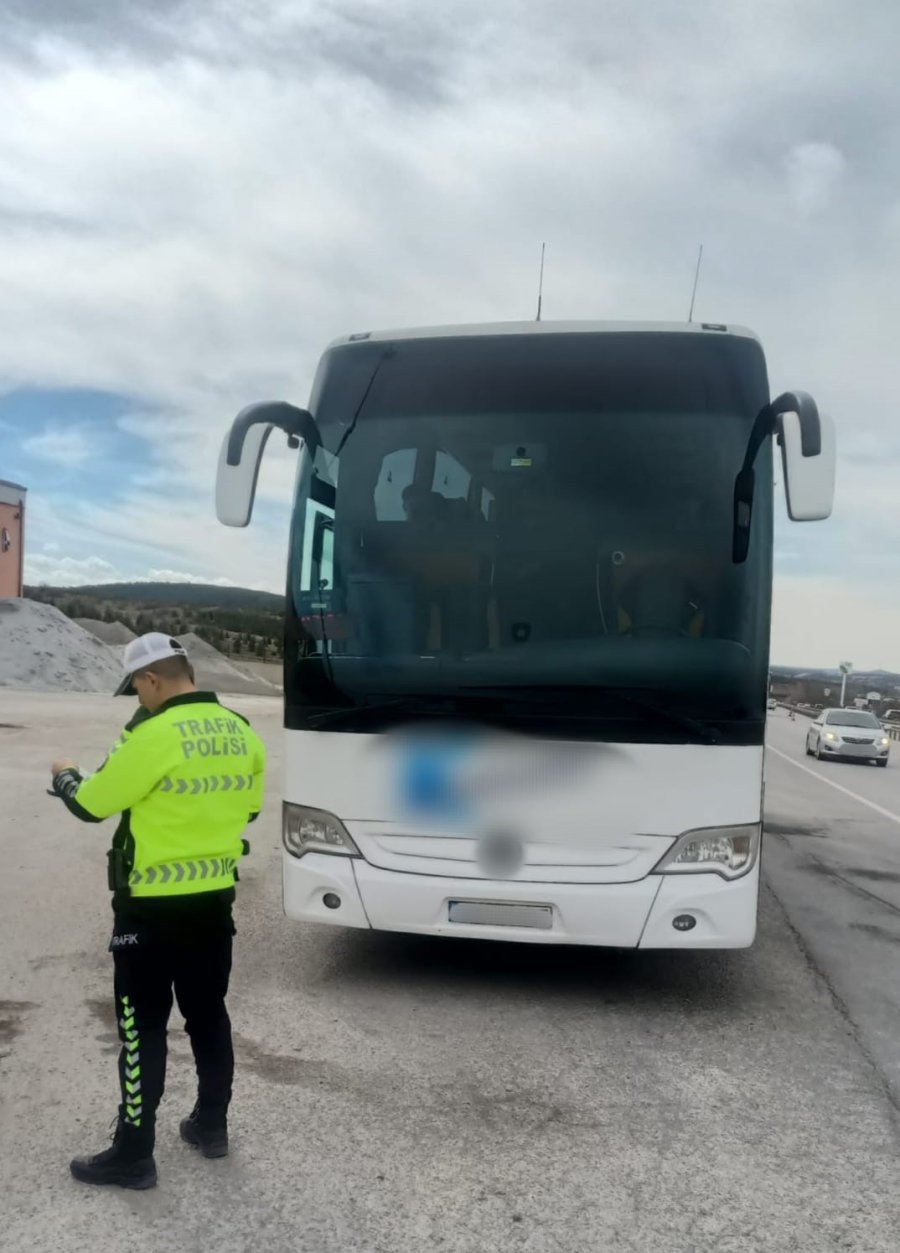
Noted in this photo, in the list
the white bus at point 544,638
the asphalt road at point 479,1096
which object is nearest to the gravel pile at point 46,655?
the asphalt road at point 479,1096

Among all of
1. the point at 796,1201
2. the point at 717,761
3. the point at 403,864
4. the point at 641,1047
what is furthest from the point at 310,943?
the point at 796,1201

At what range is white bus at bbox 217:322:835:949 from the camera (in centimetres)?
530

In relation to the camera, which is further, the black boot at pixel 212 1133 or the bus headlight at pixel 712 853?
the bus headlight at pixel 712 853

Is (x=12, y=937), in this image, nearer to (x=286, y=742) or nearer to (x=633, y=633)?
(x=286, y=742)

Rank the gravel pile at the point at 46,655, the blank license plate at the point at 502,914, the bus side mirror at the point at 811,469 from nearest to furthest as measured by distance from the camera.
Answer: the bus side mirror at the point at 811,469 < the blank license plate at the point at 502,914 < the gravel pile at the point at 46,655

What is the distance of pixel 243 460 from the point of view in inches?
225

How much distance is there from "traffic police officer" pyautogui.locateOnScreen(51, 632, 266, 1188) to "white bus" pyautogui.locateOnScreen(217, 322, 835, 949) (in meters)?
1.77

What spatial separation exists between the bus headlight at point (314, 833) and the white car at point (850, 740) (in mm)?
23621

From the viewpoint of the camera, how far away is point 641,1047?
516 cm

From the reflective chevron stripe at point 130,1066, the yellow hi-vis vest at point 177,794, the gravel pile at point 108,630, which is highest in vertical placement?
the yellow hi-vis vest at point 177,794

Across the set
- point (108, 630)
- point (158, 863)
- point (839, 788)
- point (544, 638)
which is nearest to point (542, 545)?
point (544, 638)

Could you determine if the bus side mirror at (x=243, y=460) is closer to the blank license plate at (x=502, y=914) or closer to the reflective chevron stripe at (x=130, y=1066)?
the blank license plate at (x=502, y=914)

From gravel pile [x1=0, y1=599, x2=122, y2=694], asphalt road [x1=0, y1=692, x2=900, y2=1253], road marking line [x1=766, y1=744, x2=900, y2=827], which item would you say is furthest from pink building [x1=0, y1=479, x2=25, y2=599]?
asphalt road [x1=0, y1=692, x2=900, y2=1253]

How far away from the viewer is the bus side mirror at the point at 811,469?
5.22 meters
